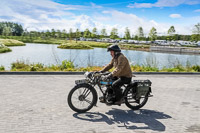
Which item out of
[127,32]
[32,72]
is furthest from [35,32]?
[32,72]

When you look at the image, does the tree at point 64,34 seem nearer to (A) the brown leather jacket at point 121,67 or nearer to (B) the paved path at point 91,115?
(B) the paved path at point 91,115

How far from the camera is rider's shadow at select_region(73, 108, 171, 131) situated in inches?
202

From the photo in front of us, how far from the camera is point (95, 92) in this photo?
593 centimetres

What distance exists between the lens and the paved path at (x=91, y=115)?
15.9ft

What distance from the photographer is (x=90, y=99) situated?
6.02 m

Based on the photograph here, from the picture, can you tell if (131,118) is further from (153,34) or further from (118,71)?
(153,34)

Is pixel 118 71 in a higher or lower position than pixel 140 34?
lower

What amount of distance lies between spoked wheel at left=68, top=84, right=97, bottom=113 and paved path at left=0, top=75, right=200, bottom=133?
7.2 inches

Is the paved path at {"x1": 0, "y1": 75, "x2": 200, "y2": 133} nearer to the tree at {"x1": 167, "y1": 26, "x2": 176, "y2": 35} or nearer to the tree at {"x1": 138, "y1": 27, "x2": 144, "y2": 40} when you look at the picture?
the tree at {"x1": 167, "y1": 26, "x2": 176, "y2": 35}

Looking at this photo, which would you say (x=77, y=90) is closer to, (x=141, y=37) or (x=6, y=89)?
(x=6, y=89)

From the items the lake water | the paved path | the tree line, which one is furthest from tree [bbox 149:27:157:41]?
the paved path

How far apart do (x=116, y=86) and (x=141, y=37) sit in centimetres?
11730

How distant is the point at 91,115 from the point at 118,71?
132 centimetres

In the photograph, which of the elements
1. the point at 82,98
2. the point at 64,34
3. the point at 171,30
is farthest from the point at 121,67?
the point at 64,34
